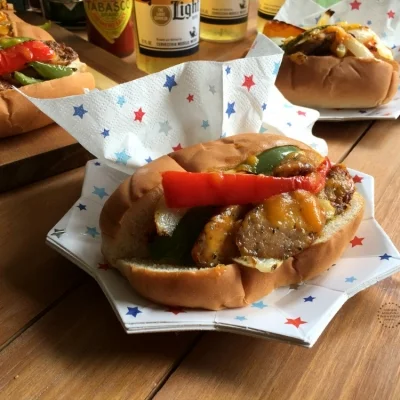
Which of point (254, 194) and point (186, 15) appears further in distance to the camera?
point (186, 15)

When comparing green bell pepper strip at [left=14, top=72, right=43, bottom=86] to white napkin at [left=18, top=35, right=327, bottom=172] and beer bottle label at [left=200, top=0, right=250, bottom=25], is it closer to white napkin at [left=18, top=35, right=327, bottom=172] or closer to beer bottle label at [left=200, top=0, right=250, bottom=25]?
white napkin at [left=18, top=35, right=327, bottom=172]

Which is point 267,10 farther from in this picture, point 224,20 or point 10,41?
point 10,41

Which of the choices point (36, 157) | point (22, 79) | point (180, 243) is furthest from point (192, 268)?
point (22, 79)

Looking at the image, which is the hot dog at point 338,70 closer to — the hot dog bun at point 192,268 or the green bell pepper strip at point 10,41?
the hot dog bun at point 192,268

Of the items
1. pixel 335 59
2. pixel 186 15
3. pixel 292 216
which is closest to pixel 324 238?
pixel 292 216

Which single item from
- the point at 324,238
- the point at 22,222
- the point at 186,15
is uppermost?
the point at 186,15

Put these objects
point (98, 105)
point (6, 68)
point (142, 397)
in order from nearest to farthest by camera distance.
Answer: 1. point (142, 397)
2. point (98, 105)
3. point (6, 68)

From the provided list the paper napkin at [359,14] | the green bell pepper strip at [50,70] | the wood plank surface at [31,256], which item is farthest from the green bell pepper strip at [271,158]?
the paper napkin at [359,14]

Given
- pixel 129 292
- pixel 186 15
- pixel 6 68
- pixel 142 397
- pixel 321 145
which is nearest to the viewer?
pixel 142 397

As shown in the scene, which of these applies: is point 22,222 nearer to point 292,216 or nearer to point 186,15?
point 292,216

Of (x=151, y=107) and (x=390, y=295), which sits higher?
(x=151, y=107)
